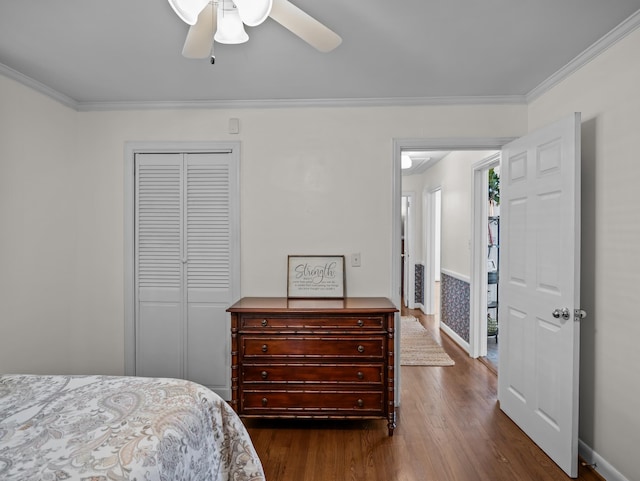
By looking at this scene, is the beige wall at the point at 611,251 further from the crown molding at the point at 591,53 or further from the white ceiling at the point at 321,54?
the white ceiling at the point at 321,54

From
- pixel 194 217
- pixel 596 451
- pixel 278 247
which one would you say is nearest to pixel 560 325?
pixel 596 451

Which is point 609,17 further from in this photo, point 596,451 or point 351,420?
point 351,420

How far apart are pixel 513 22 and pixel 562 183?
36.3 inches

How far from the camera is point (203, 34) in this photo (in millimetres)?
1569

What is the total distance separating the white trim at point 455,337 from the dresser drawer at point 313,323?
2.36 meters

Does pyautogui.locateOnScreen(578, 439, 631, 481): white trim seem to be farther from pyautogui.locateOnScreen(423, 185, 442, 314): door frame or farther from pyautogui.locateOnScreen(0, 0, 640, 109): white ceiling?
pyautogui.locateOnScreen(423, 185, 442, 314): door frame

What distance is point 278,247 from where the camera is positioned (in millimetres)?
3158

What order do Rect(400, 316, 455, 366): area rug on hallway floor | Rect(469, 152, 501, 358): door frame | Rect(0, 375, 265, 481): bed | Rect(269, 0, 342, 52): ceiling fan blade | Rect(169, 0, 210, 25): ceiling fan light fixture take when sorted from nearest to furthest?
Rect(0, 375, 265, 481): bed
Rect(169, 0, 210, 25): ceiling fan light fixture
Rect(269, 0, 342, 52): ceiling fan blade
Rect(400, 316, 455, 366): area rug on hallway floor
Rect(469, 152, 501, 358): door frame

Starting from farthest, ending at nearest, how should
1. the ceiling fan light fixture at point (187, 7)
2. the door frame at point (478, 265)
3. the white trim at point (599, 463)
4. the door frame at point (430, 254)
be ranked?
the door frame at point (430, 254) → the door frame at point (478, 265) → the white trim at point (599, 463) → the ceiling fan light fixture at point (187, 7)

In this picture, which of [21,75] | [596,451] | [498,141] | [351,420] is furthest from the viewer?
[498,141]

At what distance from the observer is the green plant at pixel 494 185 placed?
454cm

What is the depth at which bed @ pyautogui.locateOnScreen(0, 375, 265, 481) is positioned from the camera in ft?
3.49

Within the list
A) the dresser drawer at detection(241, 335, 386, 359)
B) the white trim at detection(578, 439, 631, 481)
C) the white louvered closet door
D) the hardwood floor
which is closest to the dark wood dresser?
the dresser drawer at detection(241, 335, 386, 359)

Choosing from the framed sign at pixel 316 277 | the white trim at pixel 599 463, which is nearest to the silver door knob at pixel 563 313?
the white trim at pixel 599 463
